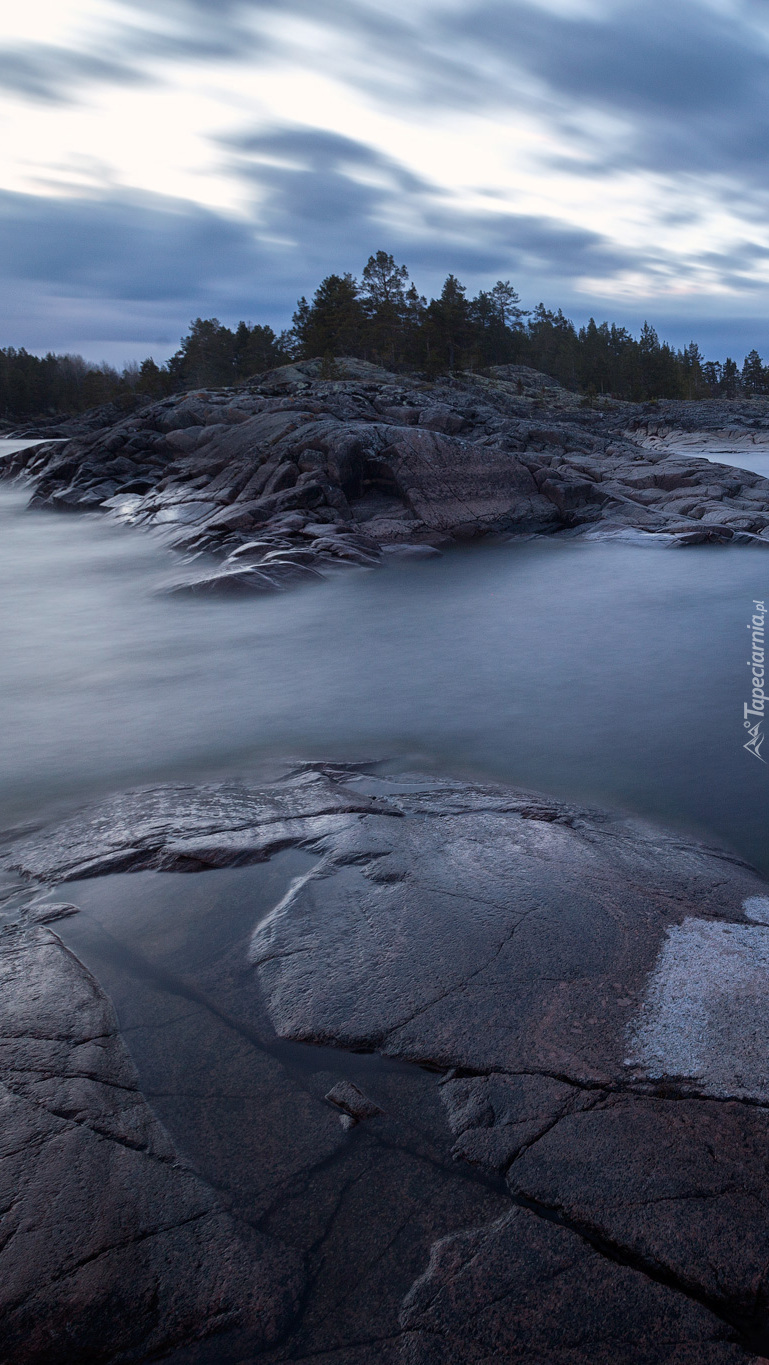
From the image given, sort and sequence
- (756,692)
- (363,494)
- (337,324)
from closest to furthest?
(756,692), (363,494), (337,324)

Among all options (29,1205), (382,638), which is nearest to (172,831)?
(29,1205)

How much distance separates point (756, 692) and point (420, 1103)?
7.29m

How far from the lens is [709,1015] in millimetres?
3203

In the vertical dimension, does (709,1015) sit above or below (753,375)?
below

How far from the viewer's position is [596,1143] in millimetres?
2686

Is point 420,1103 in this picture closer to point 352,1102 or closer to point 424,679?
point 352,1102

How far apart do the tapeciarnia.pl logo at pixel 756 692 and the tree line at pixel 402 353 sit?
43996mm

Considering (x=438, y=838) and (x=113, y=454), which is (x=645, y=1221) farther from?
(x=113, y=454)

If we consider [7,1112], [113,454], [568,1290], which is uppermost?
[113,454]

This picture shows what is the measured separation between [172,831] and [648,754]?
4.46 meters

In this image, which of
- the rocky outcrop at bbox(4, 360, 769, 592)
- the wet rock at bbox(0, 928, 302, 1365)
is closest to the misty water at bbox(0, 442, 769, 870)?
the rocky outcrop at bbox(4, 360, 769, 592)

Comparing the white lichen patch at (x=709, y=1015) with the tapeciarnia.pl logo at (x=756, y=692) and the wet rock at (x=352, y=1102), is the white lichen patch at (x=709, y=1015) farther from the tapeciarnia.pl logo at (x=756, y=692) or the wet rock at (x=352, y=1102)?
the tapeciarnia.pl logo at (x=756, y=692)

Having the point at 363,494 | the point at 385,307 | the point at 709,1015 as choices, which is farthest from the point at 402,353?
the point at 709,1015

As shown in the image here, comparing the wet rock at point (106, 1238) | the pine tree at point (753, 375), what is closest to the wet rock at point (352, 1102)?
the wet rock at point (106, 1238)
